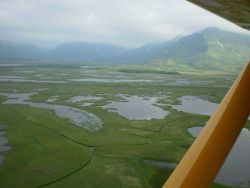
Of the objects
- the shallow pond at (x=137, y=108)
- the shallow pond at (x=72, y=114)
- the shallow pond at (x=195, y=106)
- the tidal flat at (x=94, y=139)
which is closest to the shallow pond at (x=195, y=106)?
the shallow pond at (x=195, y=106)

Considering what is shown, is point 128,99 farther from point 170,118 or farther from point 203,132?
point 203,132

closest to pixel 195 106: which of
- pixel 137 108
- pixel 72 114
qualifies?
pixel 137 108

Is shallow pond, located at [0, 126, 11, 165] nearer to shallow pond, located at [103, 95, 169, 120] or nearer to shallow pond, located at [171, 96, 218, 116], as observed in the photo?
shallow pond, located at [103, 95, 169, 120]

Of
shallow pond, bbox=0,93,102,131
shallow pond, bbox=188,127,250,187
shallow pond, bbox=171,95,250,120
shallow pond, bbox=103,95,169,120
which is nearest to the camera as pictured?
shallow pond, bbox=188,127,250,187

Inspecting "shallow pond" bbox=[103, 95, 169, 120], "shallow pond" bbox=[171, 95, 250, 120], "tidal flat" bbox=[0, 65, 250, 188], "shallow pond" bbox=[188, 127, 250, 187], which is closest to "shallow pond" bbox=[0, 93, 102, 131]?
"tidal flat" bbox=[0, 65, 250, 188]

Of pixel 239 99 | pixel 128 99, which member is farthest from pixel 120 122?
pixel 239 99

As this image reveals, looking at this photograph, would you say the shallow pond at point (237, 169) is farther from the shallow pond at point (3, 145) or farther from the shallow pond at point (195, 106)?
the shallow pond at point (195, 106)
